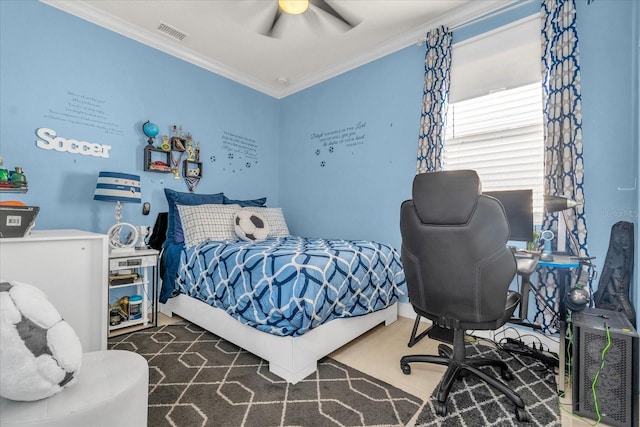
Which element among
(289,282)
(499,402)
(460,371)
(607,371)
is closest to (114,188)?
(289,282)

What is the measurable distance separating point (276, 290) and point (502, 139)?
2.17 m

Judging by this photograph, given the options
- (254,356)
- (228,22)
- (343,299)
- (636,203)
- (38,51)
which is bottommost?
(254,356)

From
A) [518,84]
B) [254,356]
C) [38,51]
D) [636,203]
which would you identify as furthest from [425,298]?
[38,51]

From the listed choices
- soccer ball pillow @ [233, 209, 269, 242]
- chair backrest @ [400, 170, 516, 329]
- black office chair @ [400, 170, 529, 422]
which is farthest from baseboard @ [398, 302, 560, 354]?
soccer ball pillow @ [233, 209, 269, 242]

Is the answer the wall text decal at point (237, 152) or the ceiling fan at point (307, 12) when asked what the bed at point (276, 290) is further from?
the ceiling fan at point (307, 12)

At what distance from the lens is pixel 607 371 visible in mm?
1430

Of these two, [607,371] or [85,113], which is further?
[85,113]

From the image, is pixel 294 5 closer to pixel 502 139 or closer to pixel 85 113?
pixel 502 139

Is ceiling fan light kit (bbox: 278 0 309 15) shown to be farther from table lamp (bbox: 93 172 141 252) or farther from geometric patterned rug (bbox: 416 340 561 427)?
geometric patterned rug (bbox: 416 340 561 427)

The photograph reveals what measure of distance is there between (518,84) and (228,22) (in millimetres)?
2511

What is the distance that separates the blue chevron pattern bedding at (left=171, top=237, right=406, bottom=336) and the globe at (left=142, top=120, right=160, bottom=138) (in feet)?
4.14

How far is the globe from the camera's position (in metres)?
2.88

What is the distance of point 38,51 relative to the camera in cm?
235

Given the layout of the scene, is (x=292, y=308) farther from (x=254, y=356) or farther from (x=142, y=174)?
(x=142, y=174)
